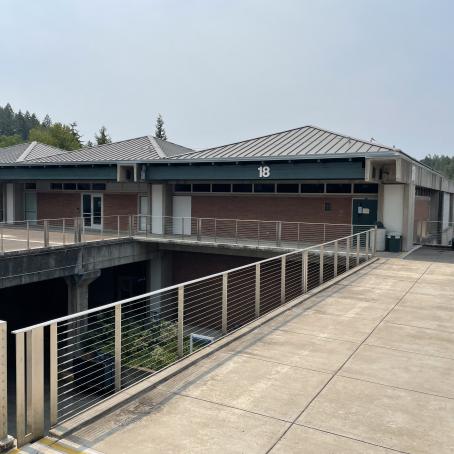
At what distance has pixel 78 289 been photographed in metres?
20.1

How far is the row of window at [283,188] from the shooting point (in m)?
21.9

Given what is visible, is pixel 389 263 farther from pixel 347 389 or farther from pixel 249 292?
pixel 347 389

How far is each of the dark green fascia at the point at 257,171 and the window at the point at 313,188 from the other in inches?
64.2

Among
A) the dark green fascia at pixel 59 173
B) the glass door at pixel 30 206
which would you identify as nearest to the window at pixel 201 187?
the dark green fascia at pixel 59 173

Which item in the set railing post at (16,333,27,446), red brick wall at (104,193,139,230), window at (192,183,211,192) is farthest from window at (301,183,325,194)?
railing post at (16,333,27,446)

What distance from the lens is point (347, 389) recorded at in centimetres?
604

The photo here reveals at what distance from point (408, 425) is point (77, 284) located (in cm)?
1700

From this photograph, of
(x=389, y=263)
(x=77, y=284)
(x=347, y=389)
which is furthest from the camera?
(x=77, y=284)

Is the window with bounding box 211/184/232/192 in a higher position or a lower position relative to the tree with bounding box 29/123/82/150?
lower

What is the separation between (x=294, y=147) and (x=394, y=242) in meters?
6.35

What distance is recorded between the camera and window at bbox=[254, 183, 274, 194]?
944 inches

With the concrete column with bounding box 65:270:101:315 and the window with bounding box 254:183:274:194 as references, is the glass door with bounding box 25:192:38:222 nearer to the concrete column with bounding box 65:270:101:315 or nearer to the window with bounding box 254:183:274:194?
Answer: the concrete column with bounding box 65:270:101:315

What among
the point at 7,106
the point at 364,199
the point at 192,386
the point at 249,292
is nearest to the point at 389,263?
the point at 364,199

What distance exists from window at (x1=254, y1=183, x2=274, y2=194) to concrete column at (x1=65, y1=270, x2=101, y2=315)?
901 cm
